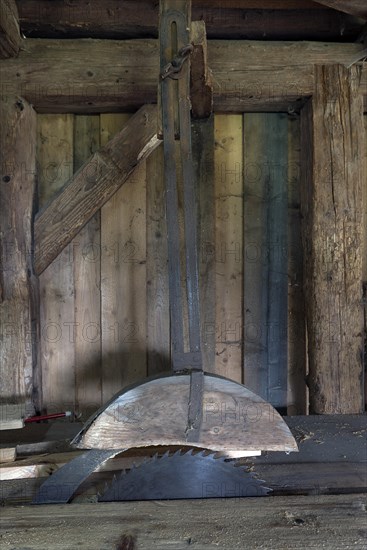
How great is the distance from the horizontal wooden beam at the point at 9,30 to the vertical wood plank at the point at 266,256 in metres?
0.95

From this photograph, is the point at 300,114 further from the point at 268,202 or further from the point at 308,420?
the point at 308,420

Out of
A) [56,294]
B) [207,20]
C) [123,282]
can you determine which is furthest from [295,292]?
[207,20]

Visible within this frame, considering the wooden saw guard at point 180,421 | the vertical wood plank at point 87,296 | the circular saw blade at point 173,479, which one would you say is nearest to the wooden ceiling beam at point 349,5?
the vertical wood plank at point 87,296

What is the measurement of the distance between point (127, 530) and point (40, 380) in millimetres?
1075

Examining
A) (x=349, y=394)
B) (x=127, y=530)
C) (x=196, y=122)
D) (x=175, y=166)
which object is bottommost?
(x=127, y=530)

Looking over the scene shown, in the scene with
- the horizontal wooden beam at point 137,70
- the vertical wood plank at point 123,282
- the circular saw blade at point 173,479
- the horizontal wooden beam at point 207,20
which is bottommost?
the circular saw blade at point 173,479

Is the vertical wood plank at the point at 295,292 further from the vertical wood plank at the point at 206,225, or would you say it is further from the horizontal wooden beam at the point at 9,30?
the horizontal wooden beam at the point at 9,30

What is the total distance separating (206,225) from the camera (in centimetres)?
179

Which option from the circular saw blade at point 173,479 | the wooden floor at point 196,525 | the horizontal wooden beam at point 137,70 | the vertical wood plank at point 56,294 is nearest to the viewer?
the wooden floor at point 196,525

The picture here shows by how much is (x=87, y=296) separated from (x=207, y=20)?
4.02 ft

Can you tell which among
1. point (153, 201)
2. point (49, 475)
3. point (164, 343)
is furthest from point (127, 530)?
point (153, 201)

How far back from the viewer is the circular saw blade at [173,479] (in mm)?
919

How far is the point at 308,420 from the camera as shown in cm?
138

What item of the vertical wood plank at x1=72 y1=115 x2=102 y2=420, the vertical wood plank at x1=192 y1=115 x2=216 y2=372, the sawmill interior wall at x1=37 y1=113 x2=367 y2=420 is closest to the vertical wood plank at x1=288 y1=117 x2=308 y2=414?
the sawmill interior wall at x1=37 y1=113 x2=367 y2=420
